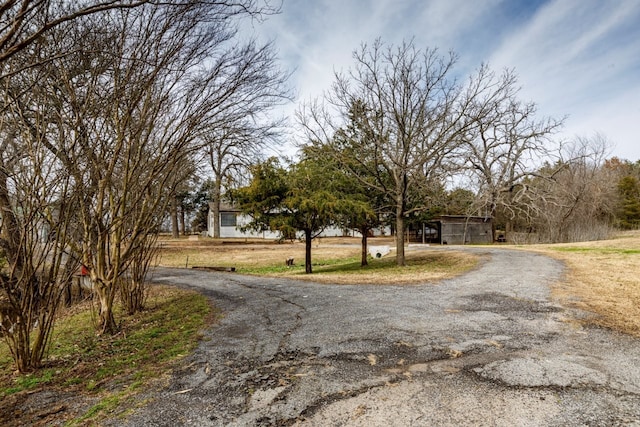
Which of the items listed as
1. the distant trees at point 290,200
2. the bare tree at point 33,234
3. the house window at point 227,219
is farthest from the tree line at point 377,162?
the house window at point 227,219

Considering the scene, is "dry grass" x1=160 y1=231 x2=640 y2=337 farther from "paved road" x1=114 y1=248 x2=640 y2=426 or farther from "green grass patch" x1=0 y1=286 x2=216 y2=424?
"green grass patch" x1=0 y1=286 x2=216 y2=424

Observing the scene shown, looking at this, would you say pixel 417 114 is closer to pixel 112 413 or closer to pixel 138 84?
pixel 138 84

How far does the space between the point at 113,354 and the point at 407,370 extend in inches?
141

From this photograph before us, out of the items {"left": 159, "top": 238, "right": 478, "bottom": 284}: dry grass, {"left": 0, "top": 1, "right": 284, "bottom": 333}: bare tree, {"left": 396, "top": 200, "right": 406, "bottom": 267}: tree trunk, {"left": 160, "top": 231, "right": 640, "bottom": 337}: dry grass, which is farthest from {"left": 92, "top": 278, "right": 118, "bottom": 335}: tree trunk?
{"left": 396, "top": 200, "right": 406, "bottom": 267}: tree trunk

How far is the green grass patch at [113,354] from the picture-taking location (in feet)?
11.5

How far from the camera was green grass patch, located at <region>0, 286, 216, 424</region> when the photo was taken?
3.52 metres

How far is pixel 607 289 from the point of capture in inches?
274

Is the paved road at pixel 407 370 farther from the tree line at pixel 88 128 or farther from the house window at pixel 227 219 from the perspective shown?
the house window at pixel 227 219

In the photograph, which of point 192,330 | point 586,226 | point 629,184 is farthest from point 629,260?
point 629,184

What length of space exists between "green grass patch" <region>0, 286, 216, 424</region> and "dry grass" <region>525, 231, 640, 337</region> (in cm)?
547

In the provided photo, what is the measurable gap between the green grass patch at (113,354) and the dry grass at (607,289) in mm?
5469

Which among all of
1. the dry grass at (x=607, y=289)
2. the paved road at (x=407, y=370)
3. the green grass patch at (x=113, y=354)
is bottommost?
the green grass patch at (x=113, y=354)

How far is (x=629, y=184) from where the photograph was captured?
33094mm

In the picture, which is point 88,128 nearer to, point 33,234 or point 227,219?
point 33,234
